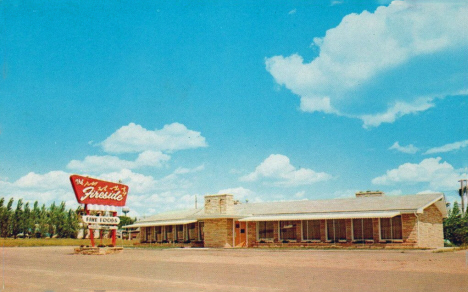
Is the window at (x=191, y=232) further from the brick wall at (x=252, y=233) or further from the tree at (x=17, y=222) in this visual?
the tree at (x=17, y=222)

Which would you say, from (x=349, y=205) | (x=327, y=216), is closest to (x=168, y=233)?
(x=327, y=216)

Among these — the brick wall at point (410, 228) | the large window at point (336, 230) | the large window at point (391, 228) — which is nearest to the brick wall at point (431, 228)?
the brick wall at point (410, 228)

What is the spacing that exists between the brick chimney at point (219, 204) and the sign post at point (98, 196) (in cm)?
650

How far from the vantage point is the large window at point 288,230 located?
91.8ft

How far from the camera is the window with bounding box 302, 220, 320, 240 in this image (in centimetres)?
2709

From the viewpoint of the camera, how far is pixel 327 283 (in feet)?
31.7

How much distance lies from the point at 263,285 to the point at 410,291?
117 inches

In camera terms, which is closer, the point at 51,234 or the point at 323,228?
the point at 323,228

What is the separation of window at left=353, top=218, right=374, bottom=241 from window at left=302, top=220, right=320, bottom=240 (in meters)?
2.25

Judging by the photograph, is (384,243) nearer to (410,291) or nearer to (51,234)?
(410,291)

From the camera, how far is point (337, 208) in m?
27.2

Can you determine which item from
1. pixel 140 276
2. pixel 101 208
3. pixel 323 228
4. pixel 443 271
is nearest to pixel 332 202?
pixel 323 228

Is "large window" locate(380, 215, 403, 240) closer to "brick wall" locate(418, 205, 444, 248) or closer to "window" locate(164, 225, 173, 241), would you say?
"brick wall" locate(418, 205, 444, 248)

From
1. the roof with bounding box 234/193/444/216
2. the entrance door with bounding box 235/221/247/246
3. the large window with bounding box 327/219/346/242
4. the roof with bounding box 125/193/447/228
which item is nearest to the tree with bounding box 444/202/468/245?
the roof with bounding box 125/193/447/228
